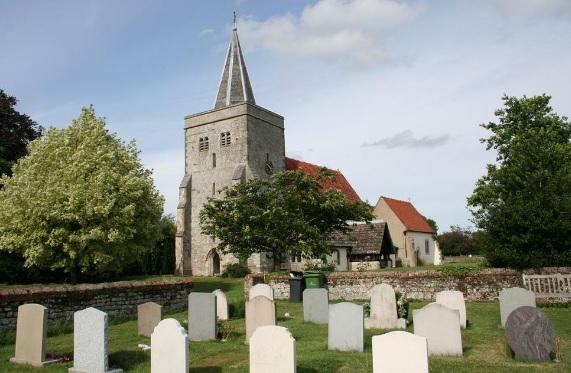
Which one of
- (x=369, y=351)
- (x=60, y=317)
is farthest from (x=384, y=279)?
(x=60, y=317)

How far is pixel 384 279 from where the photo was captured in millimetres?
19219

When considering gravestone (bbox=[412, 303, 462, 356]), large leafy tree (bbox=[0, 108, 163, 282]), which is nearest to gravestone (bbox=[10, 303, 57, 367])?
gravestone (bbox=[412, 303, 462, 356])

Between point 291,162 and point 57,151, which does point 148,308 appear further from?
point 291,162

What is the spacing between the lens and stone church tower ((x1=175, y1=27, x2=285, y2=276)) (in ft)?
125

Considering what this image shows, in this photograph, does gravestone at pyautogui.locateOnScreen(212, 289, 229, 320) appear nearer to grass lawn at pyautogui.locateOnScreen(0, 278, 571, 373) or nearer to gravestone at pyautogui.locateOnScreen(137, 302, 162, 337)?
grass lawn at pyautogui.locateOnScreen(0, 278, 571, 373)

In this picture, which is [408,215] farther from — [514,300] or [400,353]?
[400,353]

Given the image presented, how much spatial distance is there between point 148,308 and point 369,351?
223 inches

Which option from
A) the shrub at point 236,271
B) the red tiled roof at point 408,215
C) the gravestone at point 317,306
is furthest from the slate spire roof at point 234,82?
the gravestone at point 317,306

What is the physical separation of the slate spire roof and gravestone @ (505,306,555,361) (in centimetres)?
3405

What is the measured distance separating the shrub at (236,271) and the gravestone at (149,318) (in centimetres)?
2349

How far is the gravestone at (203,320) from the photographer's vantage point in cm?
1159

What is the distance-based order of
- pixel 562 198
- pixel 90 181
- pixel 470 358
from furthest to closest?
pixel 90 181 < pixel 562 198 < pixel 470 358

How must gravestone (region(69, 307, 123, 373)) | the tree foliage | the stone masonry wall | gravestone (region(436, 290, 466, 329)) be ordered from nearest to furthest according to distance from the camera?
gravestone (region(69, 307, 123, 373)), gravestone (region(436, 290, 466, 329)), the stone masonry wall, the tree foliage

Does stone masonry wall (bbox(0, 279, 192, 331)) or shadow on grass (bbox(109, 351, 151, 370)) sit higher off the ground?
stone masonry wall (bbox(0, 279, 192, 331))
